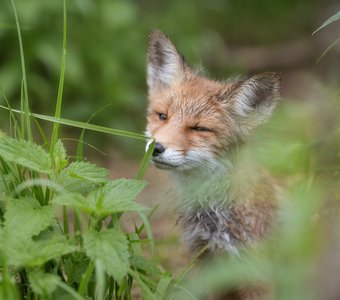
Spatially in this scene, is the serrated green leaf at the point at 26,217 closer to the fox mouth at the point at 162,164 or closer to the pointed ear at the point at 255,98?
the fox mouth at the point at 162,164

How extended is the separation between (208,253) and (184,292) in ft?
2.56

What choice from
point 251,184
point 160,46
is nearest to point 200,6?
point 160,46

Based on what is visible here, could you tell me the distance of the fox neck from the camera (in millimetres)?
4582

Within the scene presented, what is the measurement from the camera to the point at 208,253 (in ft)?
15.1

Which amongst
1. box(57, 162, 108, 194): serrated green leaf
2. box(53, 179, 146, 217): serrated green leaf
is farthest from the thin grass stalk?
box(57, 162, 108, 194): serrated green leaf

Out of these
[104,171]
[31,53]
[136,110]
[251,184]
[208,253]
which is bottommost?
[136,110]

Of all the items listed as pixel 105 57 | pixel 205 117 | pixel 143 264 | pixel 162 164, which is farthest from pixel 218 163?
pixel 105 57

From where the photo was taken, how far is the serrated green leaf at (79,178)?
3588 millimetres

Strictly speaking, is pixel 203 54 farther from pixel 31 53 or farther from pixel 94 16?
pixel 31 53

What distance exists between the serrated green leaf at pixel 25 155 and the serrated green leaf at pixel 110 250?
47 cm

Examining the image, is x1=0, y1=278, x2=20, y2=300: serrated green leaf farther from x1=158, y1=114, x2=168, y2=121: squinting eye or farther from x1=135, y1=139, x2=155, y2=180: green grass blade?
x1=158, y1=114, x2=168, y2=121: squinting eye

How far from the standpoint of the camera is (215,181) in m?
4.60

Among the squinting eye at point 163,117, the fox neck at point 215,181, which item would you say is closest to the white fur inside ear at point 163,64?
the squinting eye at point 163,117

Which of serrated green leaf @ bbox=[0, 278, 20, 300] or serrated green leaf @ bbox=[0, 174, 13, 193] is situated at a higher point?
serrated green leaf @ bbox=[0, 174, 13, 193]
